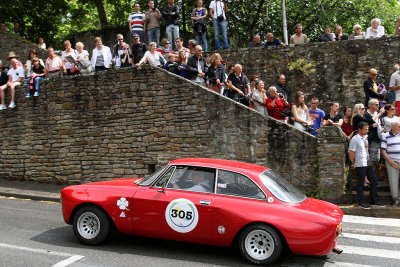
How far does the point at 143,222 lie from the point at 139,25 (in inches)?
413

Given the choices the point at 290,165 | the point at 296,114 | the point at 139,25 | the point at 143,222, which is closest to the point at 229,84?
the point at 296,114

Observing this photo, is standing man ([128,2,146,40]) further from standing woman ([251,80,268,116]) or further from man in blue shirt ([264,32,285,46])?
standing woman ([251,80,268,116])

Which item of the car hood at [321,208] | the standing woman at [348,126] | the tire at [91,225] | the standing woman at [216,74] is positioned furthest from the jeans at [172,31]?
the car hood at [321,208]

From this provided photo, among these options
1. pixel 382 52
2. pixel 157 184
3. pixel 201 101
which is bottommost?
pixel 157 184

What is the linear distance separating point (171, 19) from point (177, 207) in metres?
10.2

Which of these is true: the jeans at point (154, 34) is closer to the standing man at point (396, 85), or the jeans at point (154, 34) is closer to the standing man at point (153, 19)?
the standing man at point (153, 19)

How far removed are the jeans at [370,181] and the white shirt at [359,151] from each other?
0.39ft

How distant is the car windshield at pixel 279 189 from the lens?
6.70 metres

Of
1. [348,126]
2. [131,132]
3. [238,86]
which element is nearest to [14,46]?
[131,132]

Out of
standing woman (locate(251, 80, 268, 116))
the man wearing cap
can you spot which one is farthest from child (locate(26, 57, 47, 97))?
standing woman (locate(251, 80, 268, 116))

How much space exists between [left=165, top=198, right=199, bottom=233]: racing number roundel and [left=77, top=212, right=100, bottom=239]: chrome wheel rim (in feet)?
4.37

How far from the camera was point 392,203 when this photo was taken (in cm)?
998

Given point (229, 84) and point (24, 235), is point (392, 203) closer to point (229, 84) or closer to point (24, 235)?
point (229, 84)

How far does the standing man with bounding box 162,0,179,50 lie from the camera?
15.2m
